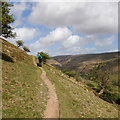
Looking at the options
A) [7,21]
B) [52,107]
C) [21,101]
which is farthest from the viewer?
[7,21]

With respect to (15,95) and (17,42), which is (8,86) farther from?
(17,42)

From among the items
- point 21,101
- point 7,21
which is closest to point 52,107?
point 21,101

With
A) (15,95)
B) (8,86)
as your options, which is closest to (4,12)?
(8,86)

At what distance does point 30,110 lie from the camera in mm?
11977

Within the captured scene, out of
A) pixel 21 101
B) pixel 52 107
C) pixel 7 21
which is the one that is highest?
pixel 7 21

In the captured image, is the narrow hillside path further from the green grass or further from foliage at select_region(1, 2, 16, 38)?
foliage at select_region(1, 2, 16, 38)

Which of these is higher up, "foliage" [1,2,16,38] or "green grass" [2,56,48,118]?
"foliage" [1,2,16,38]

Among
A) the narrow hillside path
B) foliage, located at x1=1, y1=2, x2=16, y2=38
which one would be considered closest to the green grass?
the narrow hillside path

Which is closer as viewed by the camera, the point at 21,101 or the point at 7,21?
the point at 21,101

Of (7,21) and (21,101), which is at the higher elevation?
(7,21)

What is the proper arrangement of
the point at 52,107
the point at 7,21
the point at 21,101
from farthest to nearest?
the point at 7,21, the point at 52,107, the point at 21,101

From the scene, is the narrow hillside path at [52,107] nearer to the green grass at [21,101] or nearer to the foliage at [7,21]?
the green grass at [21,101]

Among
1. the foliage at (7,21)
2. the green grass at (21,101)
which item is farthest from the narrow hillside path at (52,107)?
the foliage at (7,21)

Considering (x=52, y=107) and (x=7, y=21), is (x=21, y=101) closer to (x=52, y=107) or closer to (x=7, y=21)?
(x=52, y=107)
